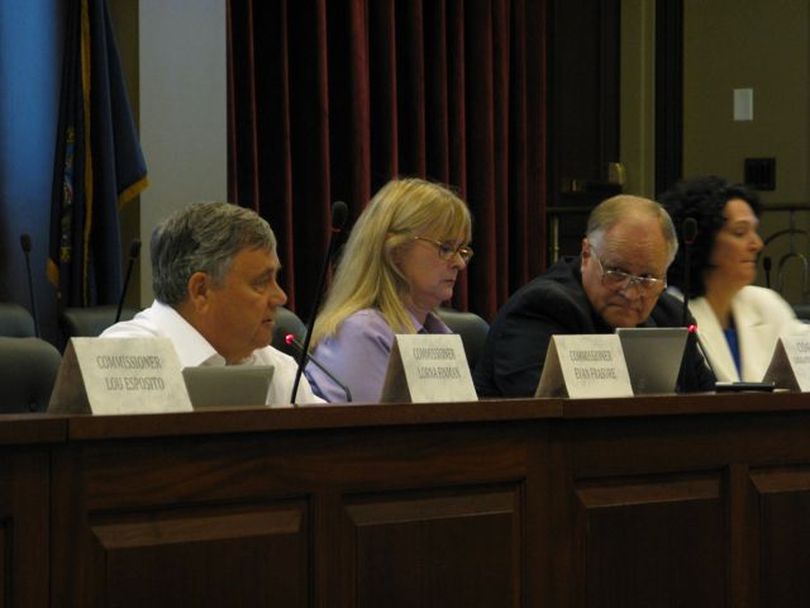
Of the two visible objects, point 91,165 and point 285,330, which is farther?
point 91,165

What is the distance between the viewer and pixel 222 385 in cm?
204

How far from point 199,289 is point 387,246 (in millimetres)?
568

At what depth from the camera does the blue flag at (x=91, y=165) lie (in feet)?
15.1

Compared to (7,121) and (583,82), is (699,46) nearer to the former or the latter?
(583,82)

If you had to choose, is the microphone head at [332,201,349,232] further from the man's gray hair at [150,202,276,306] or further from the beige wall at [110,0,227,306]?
the beige wall at [110,0,227,306]

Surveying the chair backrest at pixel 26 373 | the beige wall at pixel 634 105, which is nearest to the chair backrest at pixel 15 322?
the chair backrest at pixel 26 373

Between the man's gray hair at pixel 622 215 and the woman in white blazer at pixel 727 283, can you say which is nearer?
the man's gray hair at pixel 622 215

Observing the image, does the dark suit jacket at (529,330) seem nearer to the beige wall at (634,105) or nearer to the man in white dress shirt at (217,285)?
the man in white dress shirt at (217,285)

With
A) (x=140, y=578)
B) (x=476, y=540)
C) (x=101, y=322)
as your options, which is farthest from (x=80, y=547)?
(x=101, y=322)

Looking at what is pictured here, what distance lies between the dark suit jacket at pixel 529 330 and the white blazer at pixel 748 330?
0.47 m

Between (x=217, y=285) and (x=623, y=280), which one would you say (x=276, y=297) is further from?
(x=623, y=280)

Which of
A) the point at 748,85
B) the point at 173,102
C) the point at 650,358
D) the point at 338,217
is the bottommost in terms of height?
the point at 650,358

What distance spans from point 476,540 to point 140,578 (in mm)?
526

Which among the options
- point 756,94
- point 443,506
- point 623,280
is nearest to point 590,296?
point 623,280
